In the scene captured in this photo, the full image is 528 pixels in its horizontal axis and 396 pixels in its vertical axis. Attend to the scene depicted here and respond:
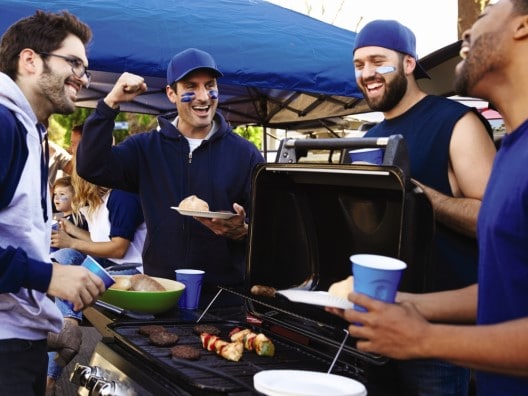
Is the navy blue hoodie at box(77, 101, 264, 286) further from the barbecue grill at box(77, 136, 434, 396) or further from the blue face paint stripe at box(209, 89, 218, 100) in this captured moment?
the barbecue grill at box(77, 136, 434, 396)

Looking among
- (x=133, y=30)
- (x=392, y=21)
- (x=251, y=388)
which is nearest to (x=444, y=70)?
(x=392, y=21)

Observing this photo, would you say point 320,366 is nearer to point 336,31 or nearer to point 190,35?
point 190,35

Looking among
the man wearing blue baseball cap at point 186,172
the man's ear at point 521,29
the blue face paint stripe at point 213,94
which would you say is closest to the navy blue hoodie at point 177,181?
the man wearing blue baseball cap at point 186,172

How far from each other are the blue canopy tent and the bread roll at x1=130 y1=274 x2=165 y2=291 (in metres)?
2.37

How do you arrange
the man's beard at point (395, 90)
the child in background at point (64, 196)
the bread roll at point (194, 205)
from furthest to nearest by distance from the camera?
the child in background at point (64, 196) → the bread roll at point (194, 205) → the man's beard at point (395, 90)

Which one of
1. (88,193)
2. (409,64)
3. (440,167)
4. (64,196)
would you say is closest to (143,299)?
(440,167)

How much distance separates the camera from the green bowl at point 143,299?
108 inches

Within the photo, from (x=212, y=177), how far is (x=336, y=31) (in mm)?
3511

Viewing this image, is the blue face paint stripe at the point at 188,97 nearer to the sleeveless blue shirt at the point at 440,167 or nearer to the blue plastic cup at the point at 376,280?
the sleeveless blue shirt at the point at 440,167

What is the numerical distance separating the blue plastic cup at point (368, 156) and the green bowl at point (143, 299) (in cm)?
112

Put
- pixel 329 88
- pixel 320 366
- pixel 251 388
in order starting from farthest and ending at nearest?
pixel 329 88
pixel 320 366
pixel 251 388

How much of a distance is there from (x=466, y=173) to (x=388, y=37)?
2.28 feet

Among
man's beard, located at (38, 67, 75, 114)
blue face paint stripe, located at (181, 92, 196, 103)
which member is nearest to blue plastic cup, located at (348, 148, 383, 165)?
man's beard, located at (38, 67, 75, 114)

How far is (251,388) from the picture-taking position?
72.7 inches
